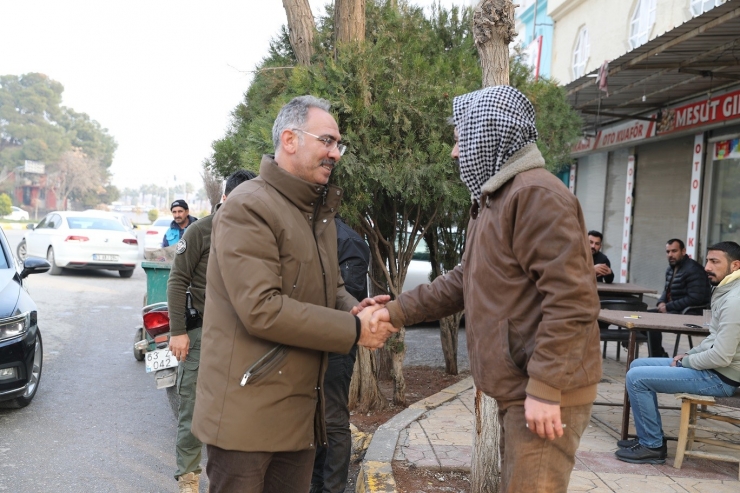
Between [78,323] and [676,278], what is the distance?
27.9 ft

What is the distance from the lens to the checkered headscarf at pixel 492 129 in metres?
2.53

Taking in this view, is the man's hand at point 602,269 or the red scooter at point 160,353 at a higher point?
the man's hand at point 602,269

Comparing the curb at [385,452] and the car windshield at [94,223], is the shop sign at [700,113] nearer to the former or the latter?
the curb at [385,452]

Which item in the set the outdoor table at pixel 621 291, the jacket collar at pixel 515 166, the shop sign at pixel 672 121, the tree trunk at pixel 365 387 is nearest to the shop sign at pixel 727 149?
the shop sign at pixel 672 121

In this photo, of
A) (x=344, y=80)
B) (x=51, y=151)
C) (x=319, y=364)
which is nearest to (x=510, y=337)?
(x=319, y=364)

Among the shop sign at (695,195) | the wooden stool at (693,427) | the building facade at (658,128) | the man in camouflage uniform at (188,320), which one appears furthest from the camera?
the shop sign at (695,195)

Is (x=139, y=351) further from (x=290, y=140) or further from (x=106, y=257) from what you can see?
(x=106, y=257)

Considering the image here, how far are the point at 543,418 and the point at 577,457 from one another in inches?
108

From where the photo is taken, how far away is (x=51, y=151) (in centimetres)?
7775

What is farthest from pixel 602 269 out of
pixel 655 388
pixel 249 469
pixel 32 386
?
pixel 249 469

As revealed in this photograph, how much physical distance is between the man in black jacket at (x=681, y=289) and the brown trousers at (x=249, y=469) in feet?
19.6

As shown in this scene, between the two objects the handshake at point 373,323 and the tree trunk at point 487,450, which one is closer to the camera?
the handshake at point 373,323

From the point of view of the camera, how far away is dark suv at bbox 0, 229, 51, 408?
5672 mm

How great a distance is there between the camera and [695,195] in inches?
512
